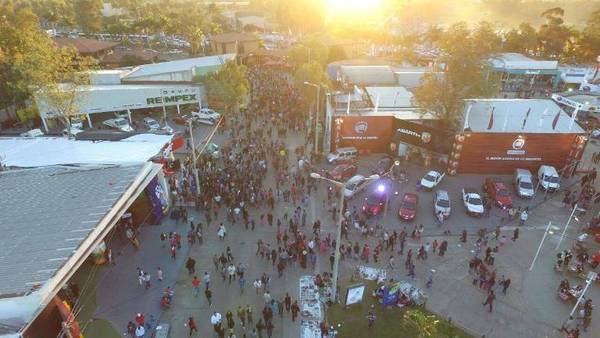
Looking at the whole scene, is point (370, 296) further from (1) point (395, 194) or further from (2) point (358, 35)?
(2) point (358, 35)

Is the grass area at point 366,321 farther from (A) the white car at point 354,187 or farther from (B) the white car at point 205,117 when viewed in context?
(B) the white car at point 205,117

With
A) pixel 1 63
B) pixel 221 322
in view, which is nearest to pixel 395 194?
pixel 221 322

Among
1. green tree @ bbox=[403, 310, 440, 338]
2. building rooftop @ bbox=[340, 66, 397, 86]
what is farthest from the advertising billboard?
green tree @ bbox=[403, 310, 440, 338]

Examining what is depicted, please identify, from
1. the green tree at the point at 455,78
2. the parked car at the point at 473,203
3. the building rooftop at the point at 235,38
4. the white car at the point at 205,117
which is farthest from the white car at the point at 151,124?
the building rooftop at the point at 235,38

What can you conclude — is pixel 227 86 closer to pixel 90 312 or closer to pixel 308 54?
pixel 308 54

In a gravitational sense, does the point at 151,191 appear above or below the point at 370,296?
above

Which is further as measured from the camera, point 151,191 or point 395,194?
point 395,194

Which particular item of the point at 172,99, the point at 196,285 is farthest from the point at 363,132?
the point at 172,99
